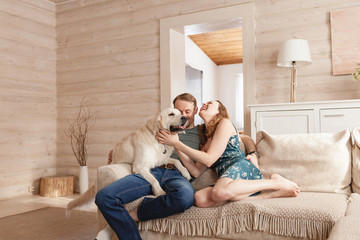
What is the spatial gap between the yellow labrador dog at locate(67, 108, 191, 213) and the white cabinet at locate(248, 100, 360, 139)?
4.21ft

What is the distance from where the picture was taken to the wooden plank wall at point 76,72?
415cm

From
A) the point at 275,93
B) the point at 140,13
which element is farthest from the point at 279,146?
the point at 140,13

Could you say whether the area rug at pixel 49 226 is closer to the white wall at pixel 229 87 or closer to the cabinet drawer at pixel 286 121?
the cabinet drawer at pixel 286 121

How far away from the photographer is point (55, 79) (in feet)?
16.0

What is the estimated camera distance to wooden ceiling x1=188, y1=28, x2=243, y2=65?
601 centimetres

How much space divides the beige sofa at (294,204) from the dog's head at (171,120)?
368 mm

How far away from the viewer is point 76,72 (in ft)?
15.5

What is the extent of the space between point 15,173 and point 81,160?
82 cm

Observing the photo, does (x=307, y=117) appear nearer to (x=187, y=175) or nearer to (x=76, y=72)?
(x=187, y=175)

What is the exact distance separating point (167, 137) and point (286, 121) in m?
1.47

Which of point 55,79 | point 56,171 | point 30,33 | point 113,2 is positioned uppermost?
point 113,2

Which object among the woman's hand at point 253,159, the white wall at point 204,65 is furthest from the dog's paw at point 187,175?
the white wall at point 204,65

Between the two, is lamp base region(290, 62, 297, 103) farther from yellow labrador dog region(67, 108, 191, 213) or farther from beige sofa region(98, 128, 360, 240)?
yellow labrador dog region(67, 108, 191, 213)

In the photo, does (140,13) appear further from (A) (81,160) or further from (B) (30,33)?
(A) (81,160)
